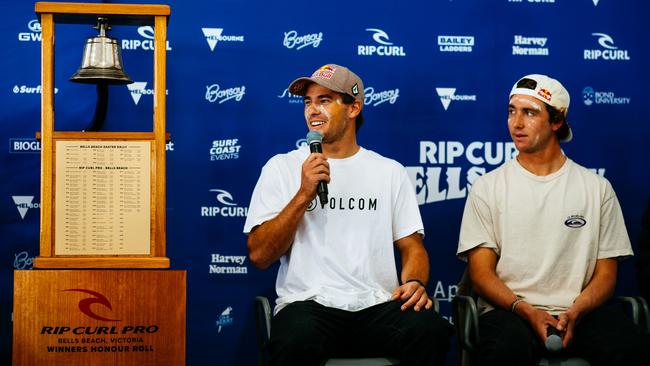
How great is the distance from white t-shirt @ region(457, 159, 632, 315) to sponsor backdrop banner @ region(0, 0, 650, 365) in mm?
660

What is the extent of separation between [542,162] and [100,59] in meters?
1.80

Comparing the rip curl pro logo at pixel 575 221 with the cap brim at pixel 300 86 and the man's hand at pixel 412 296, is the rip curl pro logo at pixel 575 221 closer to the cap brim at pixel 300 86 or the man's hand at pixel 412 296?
the man's hand at pixel 412 296

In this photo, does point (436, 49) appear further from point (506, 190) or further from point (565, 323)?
point (565, 323)

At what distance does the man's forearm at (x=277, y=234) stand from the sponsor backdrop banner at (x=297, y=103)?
2.54 ft

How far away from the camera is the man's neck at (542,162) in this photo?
380 cm

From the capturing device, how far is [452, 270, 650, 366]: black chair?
338 centimetres

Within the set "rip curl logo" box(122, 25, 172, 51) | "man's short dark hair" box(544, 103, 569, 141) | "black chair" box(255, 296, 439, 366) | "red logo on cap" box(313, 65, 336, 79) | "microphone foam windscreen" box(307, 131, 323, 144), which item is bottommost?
"black chair" box(255, 296, 439, 366)

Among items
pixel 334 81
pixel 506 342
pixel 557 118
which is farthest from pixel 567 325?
pixel 334 81

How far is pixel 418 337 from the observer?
3260 mm

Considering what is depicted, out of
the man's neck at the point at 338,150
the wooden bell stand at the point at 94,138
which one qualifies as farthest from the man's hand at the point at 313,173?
the wooden bell stand at the point at 94,138

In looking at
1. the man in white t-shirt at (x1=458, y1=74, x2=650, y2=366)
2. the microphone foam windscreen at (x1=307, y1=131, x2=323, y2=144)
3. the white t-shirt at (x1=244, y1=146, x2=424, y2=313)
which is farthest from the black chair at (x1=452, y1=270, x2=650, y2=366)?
the microphone foam windscreen at (x1=307, y1=131, x2=323, y2=144)

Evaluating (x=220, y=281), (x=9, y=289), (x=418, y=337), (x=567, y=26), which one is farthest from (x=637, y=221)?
(x=9, y=289)

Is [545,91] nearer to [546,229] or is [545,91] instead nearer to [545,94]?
[545,94]

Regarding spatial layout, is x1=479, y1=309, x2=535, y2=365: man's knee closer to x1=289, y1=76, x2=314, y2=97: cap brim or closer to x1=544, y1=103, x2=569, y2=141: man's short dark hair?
x1=544, y1=103, x2=569, y2=141: man's short dark hair
